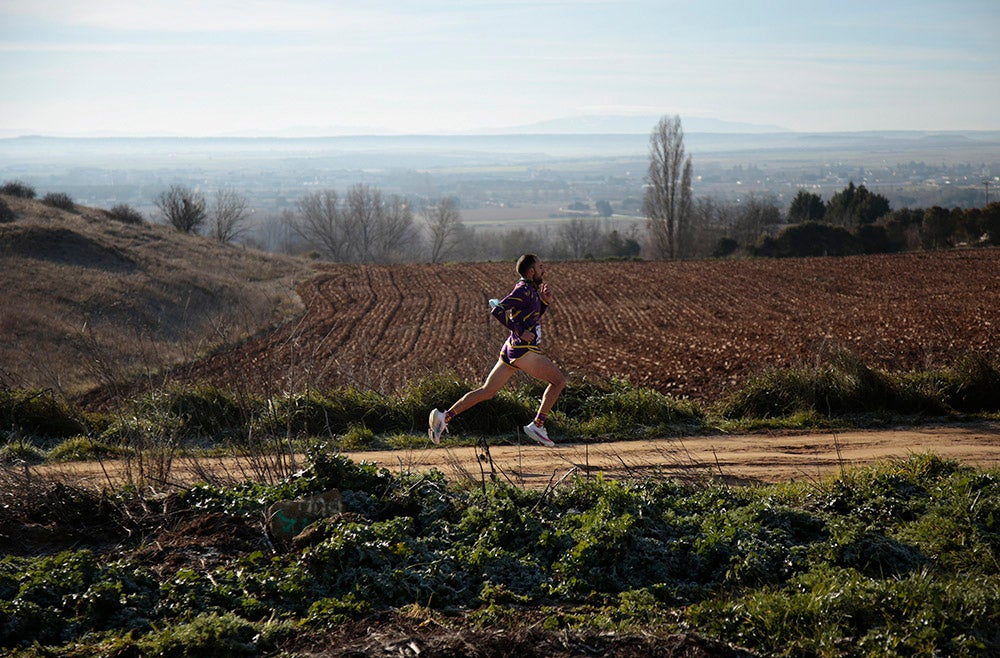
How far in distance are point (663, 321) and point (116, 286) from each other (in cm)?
2364

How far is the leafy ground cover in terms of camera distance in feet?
13.9

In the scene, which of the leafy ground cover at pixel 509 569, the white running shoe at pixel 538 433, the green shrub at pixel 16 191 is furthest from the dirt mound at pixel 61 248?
the leafy ground cover at pixel 509 569

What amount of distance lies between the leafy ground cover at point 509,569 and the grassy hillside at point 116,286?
15.1m

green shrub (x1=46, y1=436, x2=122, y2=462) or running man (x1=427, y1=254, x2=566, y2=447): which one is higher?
running man (x1=427, y1=254, x2=566, y2=447)

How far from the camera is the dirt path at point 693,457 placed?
7.45m

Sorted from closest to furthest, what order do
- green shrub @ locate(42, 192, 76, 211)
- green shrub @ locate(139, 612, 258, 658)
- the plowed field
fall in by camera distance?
1. green shrub @ locate(139, 612, 258, 658)
2. the plowed field
3. green shrub @ locate(42, 192, 76, 211)

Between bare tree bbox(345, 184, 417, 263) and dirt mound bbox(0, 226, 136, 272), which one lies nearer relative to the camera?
dirt mound bbox(0, 226, 136, 272)

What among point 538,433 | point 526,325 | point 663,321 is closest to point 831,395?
point 538,433

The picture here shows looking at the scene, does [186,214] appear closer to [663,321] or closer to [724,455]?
[663,321]

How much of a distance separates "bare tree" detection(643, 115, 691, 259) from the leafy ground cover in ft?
201

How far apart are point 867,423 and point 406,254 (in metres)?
83.4

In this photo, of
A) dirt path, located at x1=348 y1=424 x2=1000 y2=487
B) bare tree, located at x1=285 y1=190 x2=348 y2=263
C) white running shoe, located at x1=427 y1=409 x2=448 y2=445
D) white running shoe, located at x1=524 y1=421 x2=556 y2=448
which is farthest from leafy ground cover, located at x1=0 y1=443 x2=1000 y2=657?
bare tree, located at x1=285 y1=190 x2=348 y2=263

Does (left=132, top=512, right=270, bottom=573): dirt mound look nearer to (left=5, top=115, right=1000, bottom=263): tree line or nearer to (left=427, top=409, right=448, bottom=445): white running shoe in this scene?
(left=427, top=409, right=448, bottom=445): white running shoe

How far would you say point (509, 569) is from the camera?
505 centimetres
